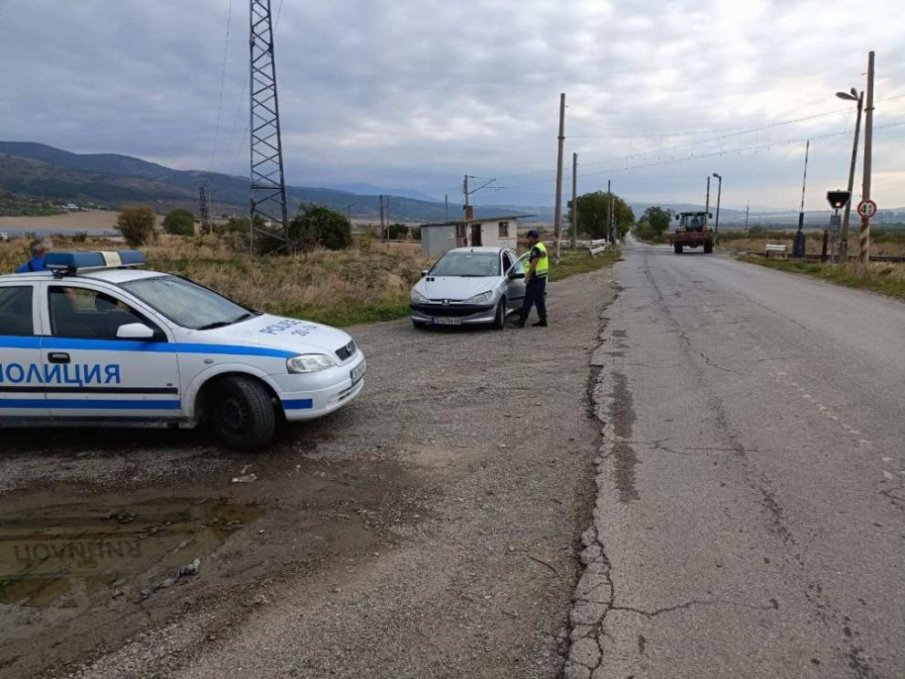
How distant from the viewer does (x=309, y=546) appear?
3.71 m

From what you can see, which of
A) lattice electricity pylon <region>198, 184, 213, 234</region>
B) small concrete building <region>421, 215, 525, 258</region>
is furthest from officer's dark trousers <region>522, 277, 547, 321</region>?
lattice electricity pylon <region>198, 184, 213, 234</region>

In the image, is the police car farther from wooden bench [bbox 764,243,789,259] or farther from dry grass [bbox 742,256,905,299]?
wooden bench [bbox 764,243,789,259]

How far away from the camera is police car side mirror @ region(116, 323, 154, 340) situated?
5.07 metres

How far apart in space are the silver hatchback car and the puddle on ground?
23.2 ft

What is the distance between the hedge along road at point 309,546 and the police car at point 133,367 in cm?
32

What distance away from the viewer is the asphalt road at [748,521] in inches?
106

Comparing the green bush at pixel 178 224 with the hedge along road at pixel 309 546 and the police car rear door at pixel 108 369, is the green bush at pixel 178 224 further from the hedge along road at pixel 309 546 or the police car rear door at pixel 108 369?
the hedge along road at pixel 309 546

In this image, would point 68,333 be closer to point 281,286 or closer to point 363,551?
point 363,551

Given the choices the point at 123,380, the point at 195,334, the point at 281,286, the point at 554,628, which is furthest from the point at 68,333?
the point at 281,286

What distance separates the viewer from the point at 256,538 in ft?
12.6

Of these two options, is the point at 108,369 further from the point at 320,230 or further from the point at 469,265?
the point at 320,230

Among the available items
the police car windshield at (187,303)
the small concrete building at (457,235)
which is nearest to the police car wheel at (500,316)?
the police car windshield at (187,303)

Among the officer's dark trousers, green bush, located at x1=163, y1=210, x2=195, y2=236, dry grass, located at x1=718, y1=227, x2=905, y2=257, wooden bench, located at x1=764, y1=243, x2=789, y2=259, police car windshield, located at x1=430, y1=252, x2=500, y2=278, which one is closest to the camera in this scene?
the officer's dark trousers

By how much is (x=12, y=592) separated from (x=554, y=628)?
2783mm
